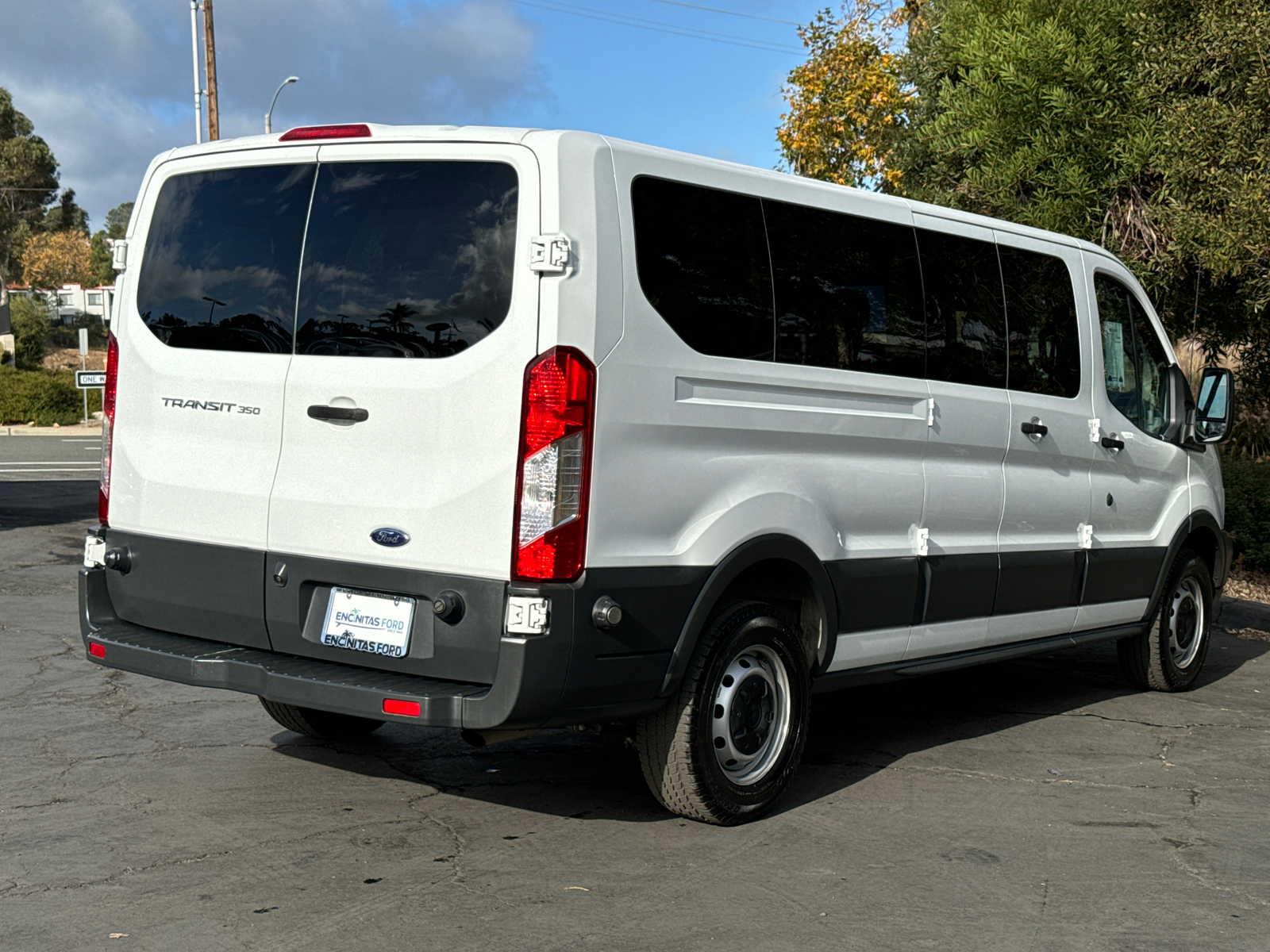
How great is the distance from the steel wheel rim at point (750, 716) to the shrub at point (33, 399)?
117 feet

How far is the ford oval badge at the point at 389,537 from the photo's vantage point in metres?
4.49

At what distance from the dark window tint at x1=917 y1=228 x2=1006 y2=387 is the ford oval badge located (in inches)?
94.8

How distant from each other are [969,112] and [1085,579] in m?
5.82

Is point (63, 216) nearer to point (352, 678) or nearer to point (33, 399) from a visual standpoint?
point (33, 399)

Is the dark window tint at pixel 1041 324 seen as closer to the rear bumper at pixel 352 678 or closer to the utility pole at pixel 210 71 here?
the rear bumper at pixel 352 678

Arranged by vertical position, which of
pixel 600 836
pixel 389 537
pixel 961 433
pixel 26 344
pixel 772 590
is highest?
pixel 26 344

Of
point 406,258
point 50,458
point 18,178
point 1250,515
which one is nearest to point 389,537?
point 406,258

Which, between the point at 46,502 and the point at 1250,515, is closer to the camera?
the point at 1250,515

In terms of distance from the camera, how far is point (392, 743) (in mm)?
6070

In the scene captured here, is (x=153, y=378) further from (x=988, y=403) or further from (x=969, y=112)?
(x=969, y=112)

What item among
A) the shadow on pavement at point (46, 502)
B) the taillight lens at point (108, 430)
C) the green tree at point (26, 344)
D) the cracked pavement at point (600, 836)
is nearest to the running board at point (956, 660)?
the cracked pavement at point (600, 836)

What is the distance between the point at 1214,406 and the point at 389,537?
4933 millimetres

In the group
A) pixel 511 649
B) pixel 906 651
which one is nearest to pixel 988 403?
pixel 906 651

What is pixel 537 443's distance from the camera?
429cm
